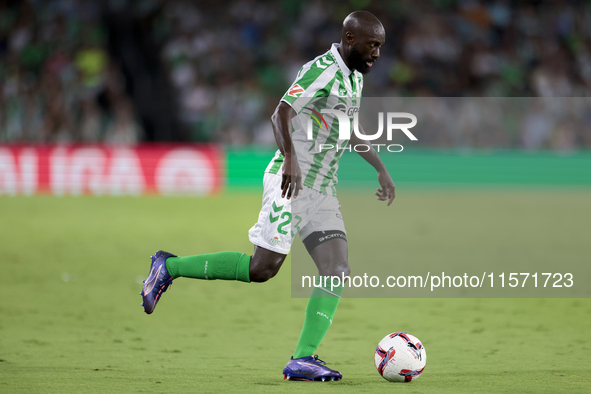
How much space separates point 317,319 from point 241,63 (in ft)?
56.2

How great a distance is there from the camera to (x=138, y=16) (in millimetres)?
22406

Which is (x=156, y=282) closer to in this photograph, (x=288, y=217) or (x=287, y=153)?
(x=288, y=217)

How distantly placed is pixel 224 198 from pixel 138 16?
24.4 feet

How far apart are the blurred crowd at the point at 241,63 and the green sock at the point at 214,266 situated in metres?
14.0

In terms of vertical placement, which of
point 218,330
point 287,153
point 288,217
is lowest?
point 218,330

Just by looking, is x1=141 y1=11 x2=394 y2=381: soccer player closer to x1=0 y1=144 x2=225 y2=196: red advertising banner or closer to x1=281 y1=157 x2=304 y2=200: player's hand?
x1=281 y1=157 x2=304 y2=200: player's hand

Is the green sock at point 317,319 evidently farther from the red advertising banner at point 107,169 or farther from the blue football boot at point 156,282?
the red advertising banner at point 107,169

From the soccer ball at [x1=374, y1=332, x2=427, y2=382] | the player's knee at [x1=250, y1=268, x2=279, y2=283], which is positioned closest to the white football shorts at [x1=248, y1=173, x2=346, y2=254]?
the player's knee at [x1=250, y1=268, x2=279, y2=283]

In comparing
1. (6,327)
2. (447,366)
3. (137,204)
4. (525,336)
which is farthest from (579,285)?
(137,204)

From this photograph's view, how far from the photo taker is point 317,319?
4.69 metres

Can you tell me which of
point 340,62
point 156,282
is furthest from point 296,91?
point 156,282

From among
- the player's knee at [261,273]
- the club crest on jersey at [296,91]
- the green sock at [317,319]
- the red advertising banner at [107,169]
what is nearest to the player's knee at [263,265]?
the player's knee at [261,273]

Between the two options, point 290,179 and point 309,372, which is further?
point 309,372

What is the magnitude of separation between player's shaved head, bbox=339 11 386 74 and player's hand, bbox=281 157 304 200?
784 mm
